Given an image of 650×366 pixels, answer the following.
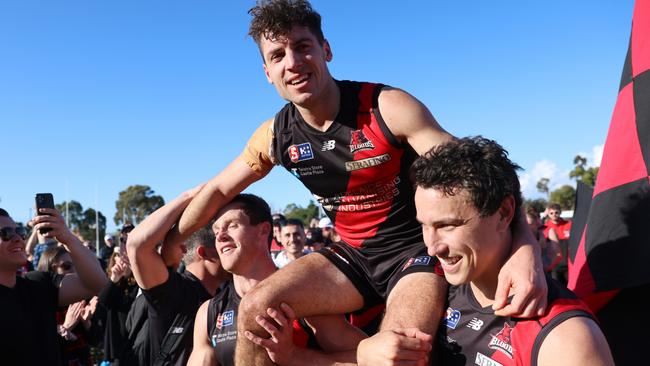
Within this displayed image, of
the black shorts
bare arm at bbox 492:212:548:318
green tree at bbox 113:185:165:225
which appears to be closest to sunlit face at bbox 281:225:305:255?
the black shorts

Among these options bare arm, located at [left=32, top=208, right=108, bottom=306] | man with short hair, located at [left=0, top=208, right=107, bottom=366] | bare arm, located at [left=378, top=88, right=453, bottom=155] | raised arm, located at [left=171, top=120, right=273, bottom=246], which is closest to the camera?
bare arm, located at [left=378, top=88, right=453, bottom=155]

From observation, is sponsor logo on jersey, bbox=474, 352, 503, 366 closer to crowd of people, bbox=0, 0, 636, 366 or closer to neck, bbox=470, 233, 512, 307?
crowd of people, bbox=0, 0, 636, 366

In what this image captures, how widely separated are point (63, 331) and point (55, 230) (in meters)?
1.96

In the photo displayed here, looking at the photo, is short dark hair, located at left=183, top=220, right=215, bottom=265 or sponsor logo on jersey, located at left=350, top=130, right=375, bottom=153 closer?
sponsor logo on jersey, located at left=350, top=130, right=375, bottom=153

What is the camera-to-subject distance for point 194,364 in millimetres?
4246

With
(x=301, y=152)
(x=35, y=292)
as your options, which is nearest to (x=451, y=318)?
(x=301, y=152)

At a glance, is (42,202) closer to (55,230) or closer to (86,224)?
(55,230)

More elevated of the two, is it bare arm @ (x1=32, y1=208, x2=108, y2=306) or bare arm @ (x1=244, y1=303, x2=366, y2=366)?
bare arm @ (x1=32, y1=208, x2=108, y2=306)

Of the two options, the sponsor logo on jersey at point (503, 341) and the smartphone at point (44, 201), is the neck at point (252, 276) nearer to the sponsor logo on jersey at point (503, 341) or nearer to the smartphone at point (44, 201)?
the smartphone at point (44, 201)

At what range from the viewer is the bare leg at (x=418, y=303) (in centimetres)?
289

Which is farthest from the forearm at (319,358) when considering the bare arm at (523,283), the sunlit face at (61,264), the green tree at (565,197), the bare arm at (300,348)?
the green tree at (565,197)

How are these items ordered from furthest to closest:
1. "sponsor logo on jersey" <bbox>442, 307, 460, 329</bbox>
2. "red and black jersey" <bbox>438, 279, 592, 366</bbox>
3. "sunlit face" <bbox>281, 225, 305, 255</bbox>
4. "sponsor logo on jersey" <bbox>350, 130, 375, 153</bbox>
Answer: "sunlit face" <bbox>281, 225, 305, 255</bbox>, "sponsor logo on jersey" <bbox>350, 130, 375, 153</bbox>, "sponsor logo on jersey" <bbox>442, 307, 460, 329</bbox>, "red and black jersey" <bbox>438, 279, 592, 366</bbox>

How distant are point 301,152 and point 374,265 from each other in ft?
2.64

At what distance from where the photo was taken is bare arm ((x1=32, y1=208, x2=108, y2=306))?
16.8ft
